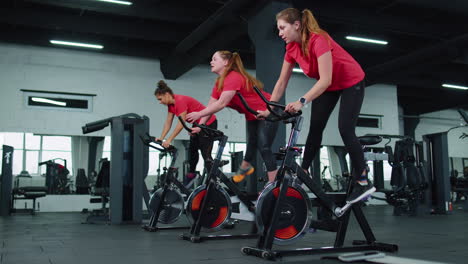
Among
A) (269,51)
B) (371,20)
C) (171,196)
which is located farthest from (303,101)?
(371,20)

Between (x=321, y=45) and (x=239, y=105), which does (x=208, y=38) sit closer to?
(x=239, y=105)

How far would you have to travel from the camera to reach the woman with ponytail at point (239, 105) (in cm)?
336

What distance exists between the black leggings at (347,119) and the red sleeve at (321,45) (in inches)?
12.8

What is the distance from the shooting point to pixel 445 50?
30.7 feet

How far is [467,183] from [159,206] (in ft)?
23.3

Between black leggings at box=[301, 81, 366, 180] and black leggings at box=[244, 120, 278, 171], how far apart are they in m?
0.72

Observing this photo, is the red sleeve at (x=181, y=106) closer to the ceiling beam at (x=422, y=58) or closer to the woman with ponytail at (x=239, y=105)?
the woman with ponytail at (x=239, y=105)

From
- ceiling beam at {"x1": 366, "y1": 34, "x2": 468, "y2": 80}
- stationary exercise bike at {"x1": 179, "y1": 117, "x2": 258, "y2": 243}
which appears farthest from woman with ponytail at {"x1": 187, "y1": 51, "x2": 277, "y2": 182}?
ceiling beam at {"x1": 366, "y1": 34, "x2": 468, "y2": 80}

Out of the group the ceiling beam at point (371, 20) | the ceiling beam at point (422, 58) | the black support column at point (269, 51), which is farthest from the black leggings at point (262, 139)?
the ceiling beam at point (422, 58)

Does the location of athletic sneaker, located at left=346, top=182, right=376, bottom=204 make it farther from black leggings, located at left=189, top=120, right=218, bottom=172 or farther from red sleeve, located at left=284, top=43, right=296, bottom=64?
black leggings, located at left=189, top=120, right=218, bottom=172

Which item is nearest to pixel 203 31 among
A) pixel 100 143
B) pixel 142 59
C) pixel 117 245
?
pixel 142 59

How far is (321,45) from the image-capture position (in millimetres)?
2385

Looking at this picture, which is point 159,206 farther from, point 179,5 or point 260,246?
point 179,5

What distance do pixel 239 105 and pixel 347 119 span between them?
1296 millimetres
